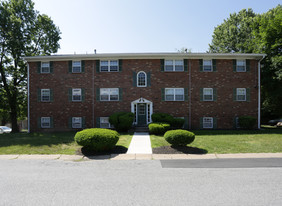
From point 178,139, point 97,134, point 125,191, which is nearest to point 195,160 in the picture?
point 178,139

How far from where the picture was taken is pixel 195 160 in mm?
7293

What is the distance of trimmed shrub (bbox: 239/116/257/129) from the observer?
605 inches

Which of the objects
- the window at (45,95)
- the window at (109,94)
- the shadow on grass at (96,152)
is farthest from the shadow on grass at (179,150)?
the window at (45,95)

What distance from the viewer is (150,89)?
16.7 metres

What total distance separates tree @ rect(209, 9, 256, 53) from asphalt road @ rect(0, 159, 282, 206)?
85.9ft

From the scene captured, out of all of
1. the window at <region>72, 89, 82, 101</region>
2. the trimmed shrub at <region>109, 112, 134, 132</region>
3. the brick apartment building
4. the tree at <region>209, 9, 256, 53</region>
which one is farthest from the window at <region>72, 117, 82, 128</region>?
the tree at <region>209, 9, 256, 53</region>

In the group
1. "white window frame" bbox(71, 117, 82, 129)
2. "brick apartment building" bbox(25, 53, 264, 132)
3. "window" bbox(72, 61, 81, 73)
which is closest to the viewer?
"brick apartment building" bbox(25, 53, 264, 132)

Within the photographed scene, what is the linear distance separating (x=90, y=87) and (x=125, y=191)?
13889mm

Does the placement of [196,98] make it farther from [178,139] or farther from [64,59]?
[64,59]

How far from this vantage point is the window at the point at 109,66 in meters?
17.0

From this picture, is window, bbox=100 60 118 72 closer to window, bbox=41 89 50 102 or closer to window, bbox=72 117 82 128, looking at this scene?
window, bbox=72 117 82 128

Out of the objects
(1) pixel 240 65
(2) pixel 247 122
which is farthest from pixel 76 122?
(1) pixel 240 65

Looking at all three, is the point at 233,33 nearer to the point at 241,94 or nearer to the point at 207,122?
the point at 241,94

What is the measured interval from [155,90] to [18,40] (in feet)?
51.3
